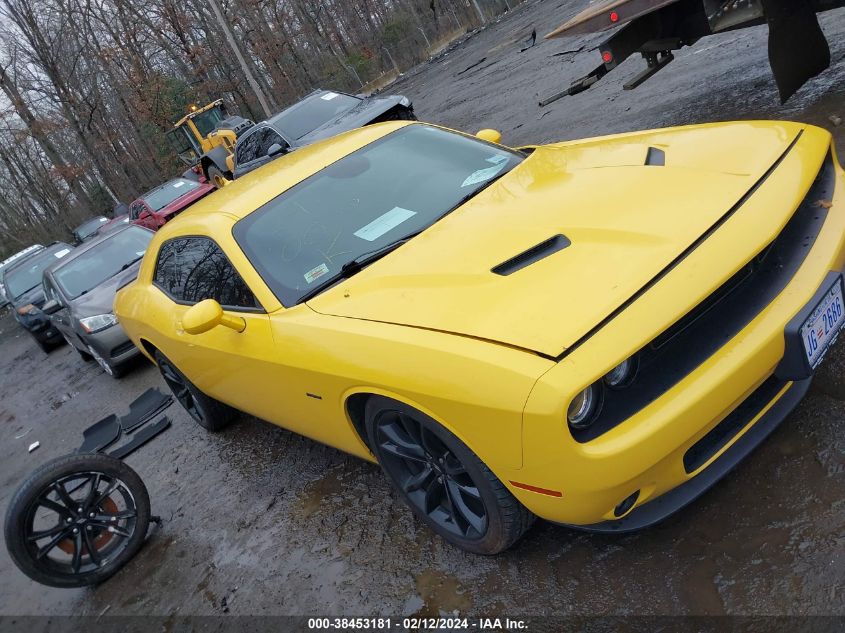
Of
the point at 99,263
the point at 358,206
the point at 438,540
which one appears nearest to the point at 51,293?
the point at 99,263

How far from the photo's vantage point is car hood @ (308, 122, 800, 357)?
2162 mm

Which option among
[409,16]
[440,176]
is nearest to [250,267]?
[440,176]

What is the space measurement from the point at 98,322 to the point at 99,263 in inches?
48.4

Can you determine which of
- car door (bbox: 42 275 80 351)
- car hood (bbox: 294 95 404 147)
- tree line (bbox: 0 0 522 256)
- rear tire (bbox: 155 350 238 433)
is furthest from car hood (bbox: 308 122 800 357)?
tree line (bbox: 0 0 522 256)

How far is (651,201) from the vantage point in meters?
2.52

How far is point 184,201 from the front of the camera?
47.0ft

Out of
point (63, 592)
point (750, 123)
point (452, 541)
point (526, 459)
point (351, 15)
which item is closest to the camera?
point (526, 459)

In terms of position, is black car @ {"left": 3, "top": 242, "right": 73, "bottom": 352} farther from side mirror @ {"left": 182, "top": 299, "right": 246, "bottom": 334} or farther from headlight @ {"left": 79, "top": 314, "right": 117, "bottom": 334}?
side mirror @ {"left": 182, "top": 299, "right": 246, "bottom": 334}

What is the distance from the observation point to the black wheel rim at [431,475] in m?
2.54

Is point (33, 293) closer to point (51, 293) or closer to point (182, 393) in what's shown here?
point (51, 293)

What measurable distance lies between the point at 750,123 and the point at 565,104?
692cm

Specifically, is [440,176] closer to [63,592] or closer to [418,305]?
[418,305]

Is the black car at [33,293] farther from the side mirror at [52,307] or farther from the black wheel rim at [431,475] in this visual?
the black wheel rim at [431,475]

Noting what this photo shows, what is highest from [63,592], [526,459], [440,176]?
[440,176]
